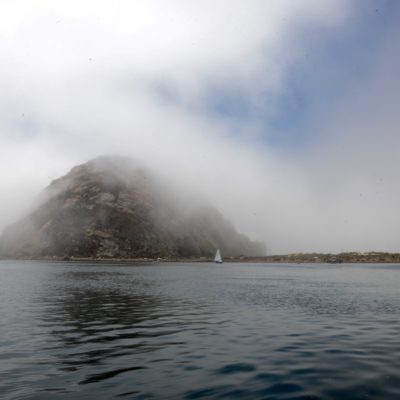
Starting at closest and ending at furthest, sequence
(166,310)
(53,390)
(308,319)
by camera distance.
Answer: (53,390) < (308,319) < (166,310)

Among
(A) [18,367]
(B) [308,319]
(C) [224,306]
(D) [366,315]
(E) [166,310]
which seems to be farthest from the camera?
(C) [224,306]

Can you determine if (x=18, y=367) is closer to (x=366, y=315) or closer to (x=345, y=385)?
(x=345, y=385)

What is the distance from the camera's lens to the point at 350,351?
22422 millimetres

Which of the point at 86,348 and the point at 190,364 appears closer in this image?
the point at 190,364

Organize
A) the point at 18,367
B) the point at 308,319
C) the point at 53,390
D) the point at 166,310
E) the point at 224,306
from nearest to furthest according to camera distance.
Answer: the point at 53,390, the point at 18,367, the point at 308,319, the point at 166,310, the point at 224,306

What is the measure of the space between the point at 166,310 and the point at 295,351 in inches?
797

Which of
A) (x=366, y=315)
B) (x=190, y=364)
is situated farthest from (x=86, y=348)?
(x=366, y=315)

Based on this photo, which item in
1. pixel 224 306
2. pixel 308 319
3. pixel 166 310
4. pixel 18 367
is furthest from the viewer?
pixel 224 306

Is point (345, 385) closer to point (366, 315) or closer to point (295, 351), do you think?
point (295, 351)

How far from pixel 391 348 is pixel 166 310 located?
22.7m

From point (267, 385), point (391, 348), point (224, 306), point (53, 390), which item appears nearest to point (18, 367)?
point (53, 390)

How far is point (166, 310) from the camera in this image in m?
40.4

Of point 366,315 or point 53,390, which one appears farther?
point 366,315

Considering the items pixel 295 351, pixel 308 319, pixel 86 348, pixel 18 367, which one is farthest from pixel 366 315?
pixel 18 367
